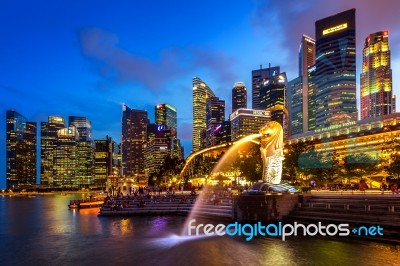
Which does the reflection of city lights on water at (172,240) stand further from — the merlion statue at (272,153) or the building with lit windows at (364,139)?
the building with lit windows at (364,139)

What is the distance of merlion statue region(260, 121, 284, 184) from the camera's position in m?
39.9

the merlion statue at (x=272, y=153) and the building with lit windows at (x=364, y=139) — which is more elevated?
the building with lit windows at (x=364, y=139)

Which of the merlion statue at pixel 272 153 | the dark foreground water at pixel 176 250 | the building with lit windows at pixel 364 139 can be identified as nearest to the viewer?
the dark foreground water at pixel 176 250

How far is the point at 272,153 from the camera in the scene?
132 ft

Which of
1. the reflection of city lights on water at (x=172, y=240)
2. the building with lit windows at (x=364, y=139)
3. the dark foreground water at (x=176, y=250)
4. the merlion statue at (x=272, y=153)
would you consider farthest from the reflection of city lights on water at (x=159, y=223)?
the building with lit windows at (x=364, y=139)

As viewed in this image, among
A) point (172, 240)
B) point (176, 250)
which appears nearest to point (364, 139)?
point (172, 240)

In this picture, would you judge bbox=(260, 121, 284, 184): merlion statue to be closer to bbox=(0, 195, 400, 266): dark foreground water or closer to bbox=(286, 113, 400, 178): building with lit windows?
bbox=(0, 195, 400, 266): dark foreground water

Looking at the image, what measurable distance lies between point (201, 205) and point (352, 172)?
106ft

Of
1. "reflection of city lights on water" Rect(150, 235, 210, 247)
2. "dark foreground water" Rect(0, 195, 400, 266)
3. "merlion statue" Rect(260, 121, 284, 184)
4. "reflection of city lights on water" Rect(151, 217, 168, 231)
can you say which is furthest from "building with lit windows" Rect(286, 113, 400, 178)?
"dark foreground water" Rect(0, 195, 400, 266)

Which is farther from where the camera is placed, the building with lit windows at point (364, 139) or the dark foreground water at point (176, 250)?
the building with lit windows at point (364, 139)

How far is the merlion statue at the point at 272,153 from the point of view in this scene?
39906 mm

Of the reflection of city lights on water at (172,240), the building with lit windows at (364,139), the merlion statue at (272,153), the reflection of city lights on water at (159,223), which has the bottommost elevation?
the reflection of city lights on water at (159,223)

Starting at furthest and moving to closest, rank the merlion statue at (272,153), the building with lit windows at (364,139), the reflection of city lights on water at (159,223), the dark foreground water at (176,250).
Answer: the building with lit windows at (364,139) → the merlion statue at (272,153) → the reflection of city lights on water at (159,223) → the dark foreground water at (176,250)

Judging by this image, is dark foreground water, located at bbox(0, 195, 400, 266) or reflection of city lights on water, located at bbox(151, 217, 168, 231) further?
reflection of city lights on water, located at bbox(151, 217, 168, 231)
